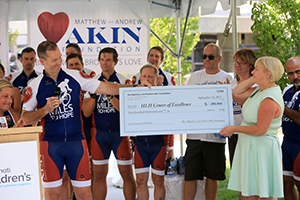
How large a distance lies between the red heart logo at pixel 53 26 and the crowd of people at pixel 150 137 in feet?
3.38

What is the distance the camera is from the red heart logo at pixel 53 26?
18.7 feet

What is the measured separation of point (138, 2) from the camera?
5.81m

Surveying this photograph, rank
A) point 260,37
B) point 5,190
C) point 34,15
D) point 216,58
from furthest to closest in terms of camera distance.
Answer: point 34,15 < point 216,58 < point 260,37 < point 5,190

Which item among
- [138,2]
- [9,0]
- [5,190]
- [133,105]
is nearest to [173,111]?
[133,105]

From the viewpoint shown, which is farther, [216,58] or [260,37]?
[216,58]

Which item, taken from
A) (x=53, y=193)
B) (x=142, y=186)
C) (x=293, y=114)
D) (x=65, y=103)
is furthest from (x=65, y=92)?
(x=293, y=114)

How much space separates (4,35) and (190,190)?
4156mm

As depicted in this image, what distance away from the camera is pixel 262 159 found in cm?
282

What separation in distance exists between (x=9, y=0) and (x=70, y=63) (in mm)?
2651

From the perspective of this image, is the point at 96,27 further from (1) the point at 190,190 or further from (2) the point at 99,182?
(1) the point at 190,190

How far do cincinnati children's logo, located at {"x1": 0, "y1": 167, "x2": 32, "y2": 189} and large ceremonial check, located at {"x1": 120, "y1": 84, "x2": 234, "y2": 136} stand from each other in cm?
102

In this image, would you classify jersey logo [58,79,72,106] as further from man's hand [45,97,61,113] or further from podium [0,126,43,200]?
podium [0,126,43,200]

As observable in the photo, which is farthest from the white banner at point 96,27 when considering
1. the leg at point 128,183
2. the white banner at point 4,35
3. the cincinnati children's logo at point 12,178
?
the cincinnati children's logo at point 12,178

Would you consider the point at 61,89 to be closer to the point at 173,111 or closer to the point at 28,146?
the point at 28,146
